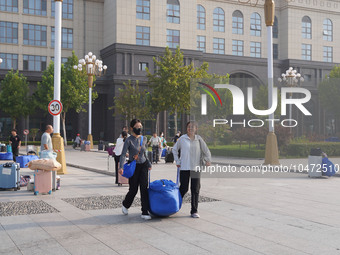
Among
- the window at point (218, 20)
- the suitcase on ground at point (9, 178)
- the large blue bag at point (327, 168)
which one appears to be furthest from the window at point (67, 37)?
the suitcase on ground at point (9, 178)

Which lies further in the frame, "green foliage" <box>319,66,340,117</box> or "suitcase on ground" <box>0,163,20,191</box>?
"green foliage" <box>319,66,340,117</box>

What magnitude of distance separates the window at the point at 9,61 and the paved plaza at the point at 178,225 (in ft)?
136

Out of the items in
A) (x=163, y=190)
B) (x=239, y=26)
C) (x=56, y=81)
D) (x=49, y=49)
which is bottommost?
(x=163, y=190)

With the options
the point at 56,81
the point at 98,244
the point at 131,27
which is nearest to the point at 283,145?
the point at 56,81

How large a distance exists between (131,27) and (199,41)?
1012cm

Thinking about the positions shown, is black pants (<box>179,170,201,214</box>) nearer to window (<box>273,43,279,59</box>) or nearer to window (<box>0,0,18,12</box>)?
window (<box>0,0,18,12</box>)

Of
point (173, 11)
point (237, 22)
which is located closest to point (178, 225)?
point (173, 11)

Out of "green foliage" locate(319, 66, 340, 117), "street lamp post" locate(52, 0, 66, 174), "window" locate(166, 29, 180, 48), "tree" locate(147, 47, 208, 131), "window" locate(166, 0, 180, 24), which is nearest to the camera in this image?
"street lamp post" locate(52, 0, 66, 174)

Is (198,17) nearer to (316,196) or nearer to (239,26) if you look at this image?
(239,26)

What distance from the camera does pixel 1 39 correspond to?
162 feet

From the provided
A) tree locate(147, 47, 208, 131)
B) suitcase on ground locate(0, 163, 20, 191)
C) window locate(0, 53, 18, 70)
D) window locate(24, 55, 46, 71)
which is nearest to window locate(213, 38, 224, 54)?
tree locate(147, 47, 208, 131)

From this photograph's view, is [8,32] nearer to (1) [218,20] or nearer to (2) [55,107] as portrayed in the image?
(1) [218,20]

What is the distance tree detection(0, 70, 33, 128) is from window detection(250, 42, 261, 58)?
30.7 metres

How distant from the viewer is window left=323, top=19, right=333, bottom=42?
62625 mm
